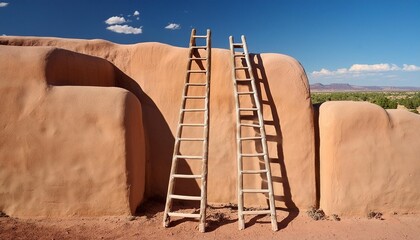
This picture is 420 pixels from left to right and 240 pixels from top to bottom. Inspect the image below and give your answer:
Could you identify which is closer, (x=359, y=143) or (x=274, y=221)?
(x=274, y=221)

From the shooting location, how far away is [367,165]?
550 centimetres

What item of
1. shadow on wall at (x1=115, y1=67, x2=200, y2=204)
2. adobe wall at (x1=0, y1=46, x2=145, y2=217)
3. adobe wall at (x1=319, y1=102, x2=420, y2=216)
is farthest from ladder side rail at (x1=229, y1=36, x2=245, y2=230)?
adobe wall at (x1=0, y1=46, x2=145, y2=217)

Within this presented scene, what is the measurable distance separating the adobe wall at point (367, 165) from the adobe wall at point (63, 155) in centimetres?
339

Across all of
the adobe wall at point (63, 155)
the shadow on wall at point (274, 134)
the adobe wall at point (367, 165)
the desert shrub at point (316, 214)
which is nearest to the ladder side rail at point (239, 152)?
the shadow on wall at point (274, 134)

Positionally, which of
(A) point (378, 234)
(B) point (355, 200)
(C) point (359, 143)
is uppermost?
(C) point (359, 143)

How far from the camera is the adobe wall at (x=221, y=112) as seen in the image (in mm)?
5812

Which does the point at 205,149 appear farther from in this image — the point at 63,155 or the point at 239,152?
the point at 63,155

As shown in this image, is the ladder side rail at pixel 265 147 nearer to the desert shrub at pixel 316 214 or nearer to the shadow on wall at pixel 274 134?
the shadow on wall at pixel 274 134

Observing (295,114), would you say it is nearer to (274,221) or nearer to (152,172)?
(274,221)

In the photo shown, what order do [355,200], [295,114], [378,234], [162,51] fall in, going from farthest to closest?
[162,51]
[295,114]
[355,200]
[378,234]

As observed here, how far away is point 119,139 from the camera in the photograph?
5.16 meters

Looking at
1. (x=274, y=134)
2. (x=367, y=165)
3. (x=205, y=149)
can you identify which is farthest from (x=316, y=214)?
(x=205, y=149)

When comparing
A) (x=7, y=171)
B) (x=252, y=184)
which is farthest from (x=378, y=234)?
(x=7, y=171)

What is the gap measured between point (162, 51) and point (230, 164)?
100 inches
